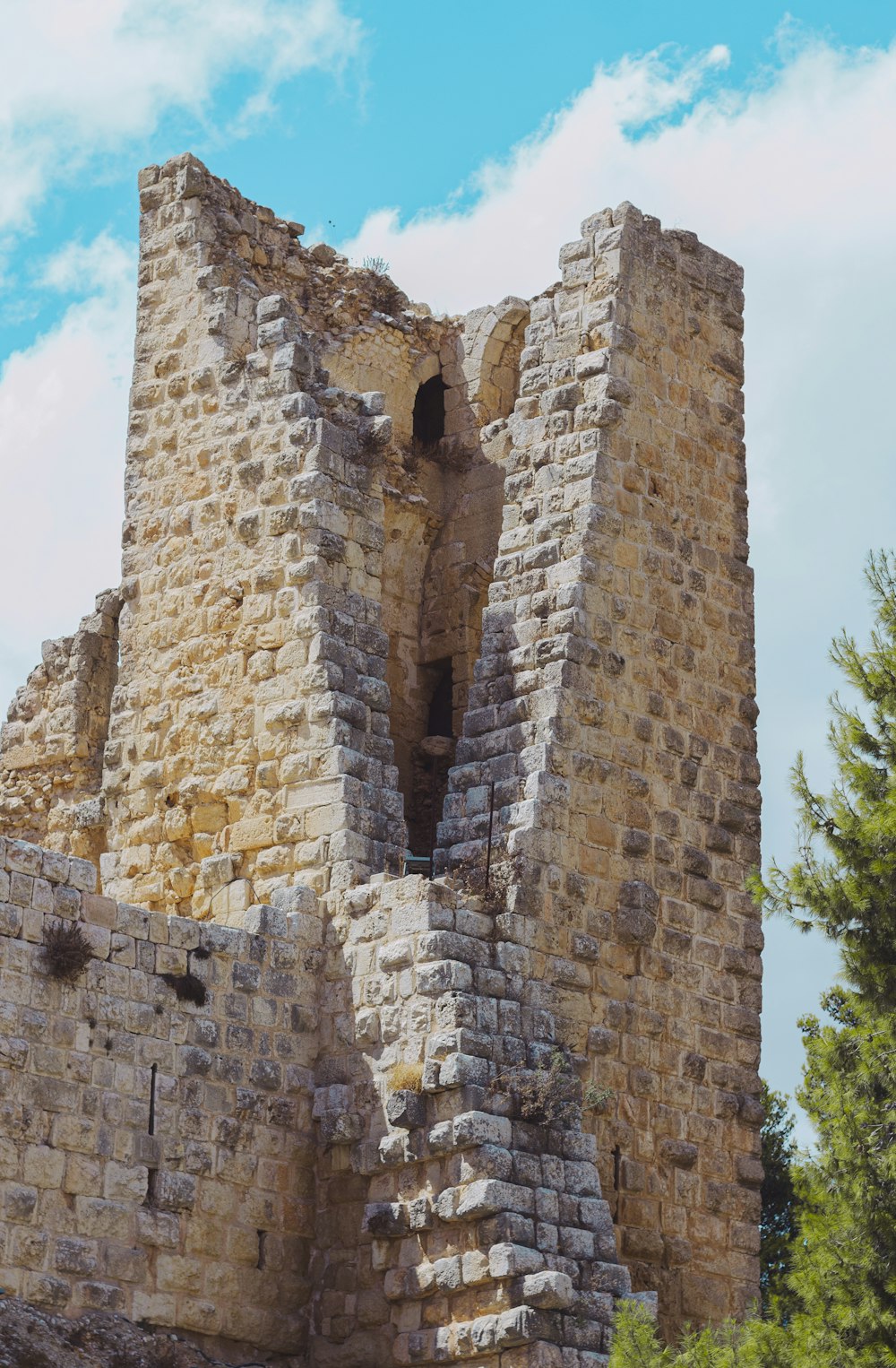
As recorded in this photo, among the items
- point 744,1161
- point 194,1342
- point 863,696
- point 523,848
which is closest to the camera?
point 863,696

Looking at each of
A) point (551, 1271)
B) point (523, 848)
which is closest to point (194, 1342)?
point (551, 1271)

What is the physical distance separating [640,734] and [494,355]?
161 inches

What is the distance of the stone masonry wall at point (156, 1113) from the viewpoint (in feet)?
43.9

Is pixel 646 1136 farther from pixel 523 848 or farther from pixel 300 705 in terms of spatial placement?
pixel 300 705

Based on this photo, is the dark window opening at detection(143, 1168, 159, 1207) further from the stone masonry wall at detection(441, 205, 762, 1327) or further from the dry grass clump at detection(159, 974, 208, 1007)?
the stone masonry wall at detection(441, 205, 762, 1327)

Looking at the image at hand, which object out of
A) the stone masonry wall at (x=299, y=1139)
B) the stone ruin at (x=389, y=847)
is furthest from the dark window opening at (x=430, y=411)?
the stone masonry wall at (x=299, y=1139)

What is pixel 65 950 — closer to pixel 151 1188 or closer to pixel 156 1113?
pixel 156 1113

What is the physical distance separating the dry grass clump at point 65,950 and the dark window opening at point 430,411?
603 cm

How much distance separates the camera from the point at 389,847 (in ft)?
50.0

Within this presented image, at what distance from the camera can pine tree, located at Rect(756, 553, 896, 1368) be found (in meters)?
11.7

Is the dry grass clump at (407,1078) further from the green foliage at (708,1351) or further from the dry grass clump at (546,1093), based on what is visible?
the green foliage at (708,1351)

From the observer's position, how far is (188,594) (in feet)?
54.0

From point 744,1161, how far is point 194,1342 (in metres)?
3.55

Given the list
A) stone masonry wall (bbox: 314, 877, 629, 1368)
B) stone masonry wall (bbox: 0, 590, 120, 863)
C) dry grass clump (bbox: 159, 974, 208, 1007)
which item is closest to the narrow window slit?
dry grass clump (bbox: 159, 974, 208, 1007)
